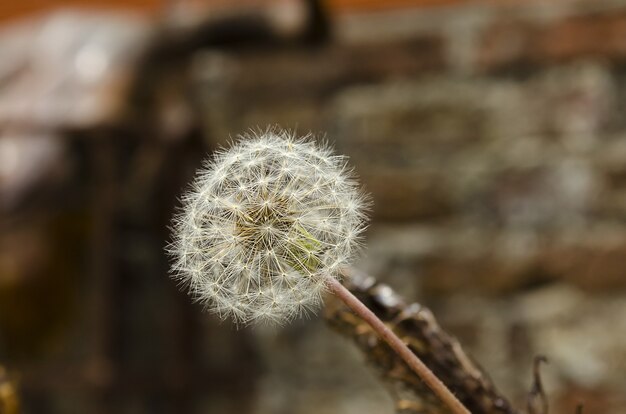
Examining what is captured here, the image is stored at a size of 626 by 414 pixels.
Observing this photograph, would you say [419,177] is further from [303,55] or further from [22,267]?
[22,267]

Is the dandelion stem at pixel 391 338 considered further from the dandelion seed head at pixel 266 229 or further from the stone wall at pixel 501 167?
the stone wall at pixel 501 167

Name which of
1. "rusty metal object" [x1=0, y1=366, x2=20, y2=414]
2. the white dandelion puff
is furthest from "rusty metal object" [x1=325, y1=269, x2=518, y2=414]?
"rusty metal object" [x1=0, y1=366, x2=20, y2=414]

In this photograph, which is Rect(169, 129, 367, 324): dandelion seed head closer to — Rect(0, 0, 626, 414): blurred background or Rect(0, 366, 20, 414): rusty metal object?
Rect(0, 366, 20, 414): rusty metal object

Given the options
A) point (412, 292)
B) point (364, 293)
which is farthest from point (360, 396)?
point (364, 293)

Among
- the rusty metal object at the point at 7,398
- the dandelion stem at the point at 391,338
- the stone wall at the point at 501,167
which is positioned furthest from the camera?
the stone wall at the point at 501,167

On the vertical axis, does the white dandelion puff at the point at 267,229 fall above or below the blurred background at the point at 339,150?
below

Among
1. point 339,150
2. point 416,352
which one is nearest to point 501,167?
point 339,150

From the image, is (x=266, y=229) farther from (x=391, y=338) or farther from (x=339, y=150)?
(x=339, y=150)

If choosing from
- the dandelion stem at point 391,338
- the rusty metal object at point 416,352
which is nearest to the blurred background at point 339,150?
the rusty metal object at point 416,352
